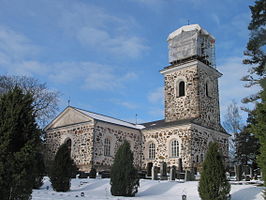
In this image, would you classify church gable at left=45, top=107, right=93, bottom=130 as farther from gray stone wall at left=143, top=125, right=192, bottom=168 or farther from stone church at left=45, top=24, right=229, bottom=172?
gray stone wall at left=143, top=125, right=192, bottom=168

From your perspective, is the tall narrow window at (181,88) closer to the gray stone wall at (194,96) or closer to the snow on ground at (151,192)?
the gray stone wall at (194,96)

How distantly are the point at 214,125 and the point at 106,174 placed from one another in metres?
14.3

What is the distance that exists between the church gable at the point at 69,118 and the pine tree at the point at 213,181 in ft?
56.5

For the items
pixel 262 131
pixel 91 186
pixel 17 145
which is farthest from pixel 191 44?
pixel 17 145

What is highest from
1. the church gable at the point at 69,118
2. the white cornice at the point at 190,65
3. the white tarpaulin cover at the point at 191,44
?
the white tarpaulin cover at the point at 191,44

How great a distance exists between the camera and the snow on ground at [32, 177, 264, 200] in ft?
44.1

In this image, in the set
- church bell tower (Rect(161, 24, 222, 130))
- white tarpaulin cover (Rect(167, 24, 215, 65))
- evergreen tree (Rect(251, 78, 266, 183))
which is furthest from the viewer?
white tarpaulin cover (Rect(167, 24, 215, 65))

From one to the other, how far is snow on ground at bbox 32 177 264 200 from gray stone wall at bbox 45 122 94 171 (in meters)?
9.04

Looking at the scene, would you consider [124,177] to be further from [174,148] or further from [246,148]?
[246,148]

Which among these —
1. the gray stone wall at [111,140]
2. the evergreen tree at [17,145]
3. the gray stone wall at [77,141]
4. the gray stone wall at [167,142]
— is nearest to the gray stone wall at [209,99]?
the gray stone wall at [167,142]

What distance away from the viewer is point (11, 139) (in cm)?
860

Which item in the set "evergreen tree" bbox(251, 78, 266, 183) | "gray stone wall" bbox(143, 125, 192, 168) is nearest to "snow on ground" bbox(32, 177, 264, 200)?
"evergreen tree" bbox(251, 78, 266, 183)

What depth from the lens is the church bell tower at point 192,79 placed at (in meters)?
31.0

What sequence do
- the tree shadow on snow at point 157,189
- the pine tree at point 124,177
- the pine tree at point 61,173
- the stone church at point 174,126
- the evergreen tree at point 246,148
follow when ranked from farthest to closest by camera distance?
the evergreen tree at point 246,148
the stone church at point 174,126
the pine tree at point 61,173
the tree shadow on snow at point 157,189
the pine tree at point 124,177
